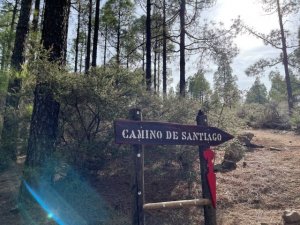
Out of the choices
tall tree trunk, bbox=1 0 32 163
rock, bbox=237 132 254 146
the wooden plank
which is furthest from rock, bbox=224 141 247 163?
tall tree trunk, bbox=1 0 32 163

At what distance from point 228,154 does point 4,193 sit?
209 inches

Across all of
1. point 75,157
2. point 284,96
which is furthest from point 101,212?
point 284,96

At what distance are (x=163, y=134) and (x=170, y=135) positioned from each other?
0.11m

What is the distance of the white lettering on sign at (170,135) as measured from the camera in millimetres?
3400

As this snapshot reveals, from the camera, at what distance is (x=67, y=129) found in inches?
230

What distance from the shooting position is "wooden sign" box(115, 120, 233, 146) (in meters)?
3.34

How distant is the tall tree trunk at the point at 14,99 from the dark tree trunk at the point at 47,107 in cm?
72

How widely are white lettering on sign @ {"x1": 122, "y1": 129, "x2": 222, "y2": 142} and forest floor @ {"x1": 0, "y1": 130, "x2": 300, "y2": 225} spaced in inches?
67.0

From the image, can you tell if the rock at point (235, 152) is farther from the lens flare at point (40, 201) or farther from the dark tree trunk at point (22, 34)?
the dark tree trunk at point (22, 34)

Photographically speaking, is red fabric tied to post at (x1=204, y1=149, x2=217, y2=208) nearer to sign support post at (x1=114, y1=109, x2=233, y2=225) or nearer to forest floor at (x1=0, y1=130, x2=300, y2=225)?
sign support post at (x1=114, y1=109, x2=233, y2=225)

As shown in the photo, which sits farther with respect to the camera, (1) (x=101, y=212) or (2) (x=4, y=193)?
(2) (x=4, y=193)

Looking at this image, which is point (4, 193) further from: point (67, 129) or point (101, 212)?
point (101, 212)

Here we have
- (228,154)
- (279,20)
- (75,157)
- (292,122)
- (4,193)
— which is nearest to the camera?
(75,157)

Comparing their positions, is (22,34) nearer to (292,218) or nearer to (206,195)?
(206,195)
